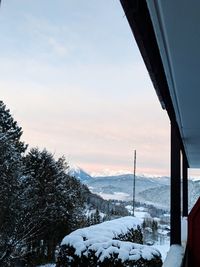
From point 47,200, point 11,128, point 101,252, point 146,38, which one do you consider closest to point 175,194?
point 146,38

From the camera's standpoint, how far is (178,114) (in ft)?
9.43

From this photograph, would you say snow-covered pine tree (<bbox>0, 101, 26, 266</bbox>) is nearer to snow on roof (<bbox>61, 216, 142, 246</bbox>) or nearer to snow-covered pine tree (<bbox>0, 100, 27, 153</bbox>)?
snow-covered pine tree (<bbox>0, 100, 27, 153</bbox>)

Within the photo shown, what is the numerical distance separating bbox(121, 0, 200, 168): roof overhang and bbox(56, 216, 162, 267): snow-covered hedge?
5682 mm

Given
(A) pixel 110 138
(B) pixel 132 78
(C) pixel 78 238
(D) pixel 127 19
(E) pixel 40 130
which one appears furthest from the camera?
(A) pixel 110 138

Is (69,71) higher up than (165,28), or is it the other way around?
(69,71)

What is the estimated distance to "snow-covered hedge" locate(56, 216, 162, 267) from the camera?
7.59 meters

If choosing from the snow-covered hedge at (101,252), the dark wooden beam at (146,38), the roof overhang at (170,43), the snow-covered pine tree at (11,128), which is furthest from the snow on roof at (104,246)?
the snow-covered pine tree at (11,128)

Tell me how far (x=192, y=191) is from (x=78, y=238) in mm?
2742

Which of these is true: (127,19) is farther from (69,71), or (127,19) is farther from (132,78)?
(69,71)

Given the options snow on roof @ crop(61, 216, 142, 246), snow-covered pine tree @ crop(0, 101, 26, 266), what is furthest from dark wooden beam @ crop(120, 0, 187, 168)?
snow-covered pine tree @ crop(0, 101, 26, 266)

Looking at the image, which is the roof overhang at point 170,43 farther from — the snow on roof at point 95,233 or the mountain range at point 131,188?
the mountain range at point 131,188

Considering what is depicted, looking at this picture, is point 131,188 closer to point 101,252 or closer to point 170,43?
point 101,252

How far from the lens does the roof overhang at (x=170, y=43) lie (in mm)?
1298

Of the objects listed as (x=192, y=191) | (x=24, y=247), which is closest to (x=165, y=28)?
(x=192, y=191)
